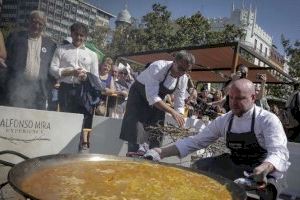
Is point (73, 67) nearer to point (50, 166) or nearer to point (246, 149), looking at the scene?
point (246, 149)

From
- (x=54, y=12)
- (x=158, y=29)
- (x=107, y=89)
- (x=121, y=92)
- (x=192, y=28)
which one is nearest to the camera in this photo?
(x=54, y=12)

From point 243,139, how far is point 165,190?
4.47 ft

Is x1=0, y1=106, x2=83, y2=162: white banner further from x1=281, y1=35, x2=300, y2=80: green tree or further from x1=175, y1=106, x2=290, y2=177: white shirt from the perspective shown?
x1=281, y1=35, x2=300, y2=80: green tree

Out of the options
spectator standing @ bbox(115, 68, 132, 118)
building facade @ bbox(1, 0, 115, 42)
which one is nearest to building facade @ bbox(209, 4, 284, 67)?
spectator standing @ bbox(115, 68, 132, 118)

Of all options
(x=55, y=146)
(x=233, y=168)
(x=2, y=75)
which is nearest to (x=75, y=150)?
(x=55, y=146)

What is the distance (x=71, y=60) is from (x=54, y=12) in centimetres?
86

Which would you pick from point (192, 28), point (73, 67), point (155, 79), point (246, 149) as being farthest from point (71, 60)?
point (192, 28)

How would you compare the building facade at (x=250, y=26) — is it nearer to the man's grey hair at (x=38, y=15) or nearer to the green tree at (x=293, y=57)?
the green tree at (x=293, y=57)

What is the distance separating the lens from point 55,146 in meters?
5.07

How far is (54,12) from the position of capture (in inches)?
225

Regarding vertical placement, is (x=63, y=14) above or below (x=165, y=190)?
above

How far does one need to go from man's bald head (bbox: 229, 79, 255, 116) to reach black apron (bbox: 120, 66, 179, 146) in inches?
59.3

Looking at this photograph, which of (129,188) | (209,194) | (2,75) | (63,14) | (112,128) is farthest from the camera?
(63,14)

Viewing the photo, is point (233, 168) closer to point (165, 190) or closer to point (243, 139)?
point (243, 139)
